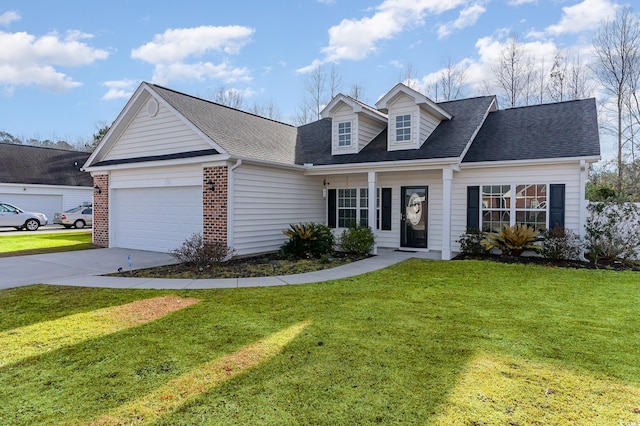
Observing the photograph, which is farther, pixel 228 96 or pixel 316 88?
pixel 228 96

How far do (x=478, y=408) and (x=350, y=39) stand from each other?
2211 cm

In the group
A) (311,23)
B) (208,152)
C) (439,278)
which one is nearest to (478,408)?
(439,278)

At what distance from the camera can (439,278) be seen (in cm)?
799

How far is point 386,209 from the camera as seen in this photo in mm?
12578

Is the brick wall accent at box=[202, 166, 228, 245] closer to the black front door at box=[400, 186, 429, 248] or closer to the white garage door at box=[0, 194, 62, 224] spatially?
the black front door at box=[400, 186, 429, 248]

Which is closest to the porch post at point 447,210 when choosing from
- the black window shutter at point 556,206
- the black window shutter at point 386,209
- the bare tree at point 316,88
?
the black window shutter at point 386,209

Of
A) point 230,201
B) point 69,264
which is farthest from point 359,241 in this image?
point 69,264

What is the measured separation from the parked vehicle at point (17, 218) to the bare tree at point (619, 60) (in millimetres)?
30533

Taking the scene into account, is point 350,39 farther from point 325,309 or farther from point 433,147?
point 325,309

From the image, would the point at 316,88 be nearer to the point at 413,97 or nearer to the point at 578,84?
the point at 578,84

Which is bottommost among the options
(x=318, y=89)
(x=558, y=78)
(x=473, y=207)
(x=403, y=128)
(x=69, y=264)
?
(x=69, y=264)

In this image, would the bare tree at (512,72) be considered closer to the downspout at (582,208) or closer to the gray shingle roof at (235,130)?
the downspout at (582,208)

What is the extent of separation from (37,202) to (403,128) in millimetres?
23176

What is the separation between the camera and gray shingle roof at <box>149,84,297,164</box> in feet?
34.9
